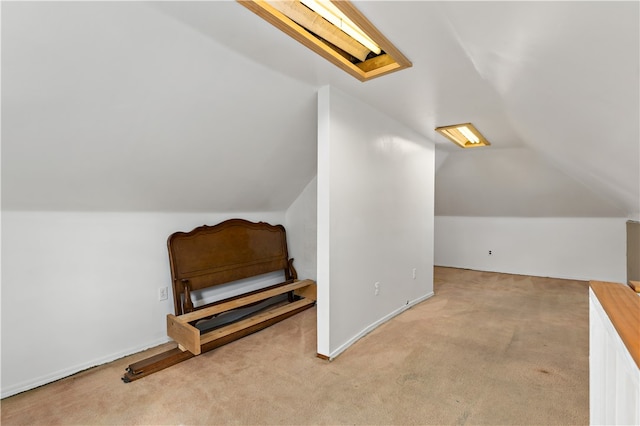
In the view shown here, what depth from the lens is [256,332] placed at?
302 centimetres

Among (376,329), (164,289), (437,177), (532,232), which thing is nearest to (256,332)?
(164,289)

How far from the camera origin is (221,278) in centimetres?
317

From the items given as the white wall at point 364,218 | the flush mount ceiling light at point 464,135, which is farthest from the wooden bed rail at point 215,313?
the flush mount ceiling light at point 464,135

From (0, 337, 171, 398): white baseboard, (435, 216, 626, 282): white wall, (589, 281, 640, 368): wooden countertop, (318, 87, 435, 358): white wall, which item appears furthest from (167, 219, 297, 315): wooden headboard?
(435, 216, 626, 282): white wall

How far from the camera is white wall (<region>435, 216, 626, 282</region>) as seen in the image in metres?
4.94

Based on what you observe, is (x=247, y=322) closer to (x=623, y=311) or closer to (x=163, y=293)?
(x=163, y=293)

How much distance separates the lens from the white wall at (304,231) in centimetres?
396

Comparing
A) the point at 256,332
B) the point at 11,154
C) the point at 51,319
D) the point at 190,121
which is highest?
the point at 190,121

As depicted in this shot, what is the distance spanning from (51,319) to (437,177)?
5.06 meters

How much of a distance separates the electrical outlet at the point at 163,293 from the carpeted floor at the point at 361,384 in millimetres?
475

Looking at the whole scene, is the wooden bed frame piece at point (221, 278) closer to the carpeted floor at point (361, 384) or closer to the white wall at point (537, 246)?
the carpeted floor at point (361, 384)

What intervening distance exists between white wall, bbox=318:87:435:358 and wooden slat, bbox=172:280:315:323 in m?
0.88

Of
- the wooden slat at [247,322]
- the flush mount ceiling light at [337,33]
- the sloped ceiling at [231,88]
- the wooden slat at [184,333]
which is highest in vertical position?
the flush mount ceiling light at [337,33]

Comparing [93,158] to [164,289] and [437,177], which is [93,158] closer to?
[164,289]
